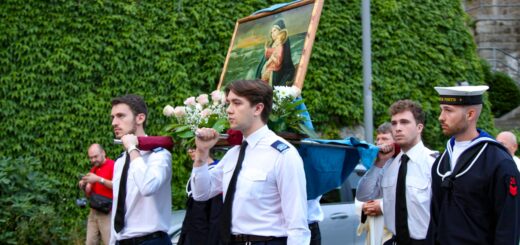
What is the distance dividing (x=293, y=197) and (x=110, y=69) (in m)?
8.71

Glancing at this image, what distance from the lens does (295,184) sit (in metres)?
4.72

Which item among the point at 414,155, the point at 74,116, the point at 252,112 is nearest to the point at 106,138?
the point at 74,116

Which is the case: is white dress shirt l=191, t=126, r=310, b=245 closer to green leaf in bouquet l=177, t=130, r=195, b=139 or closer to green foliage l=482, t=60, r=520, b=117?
green leaf in bouquet l=177, t=130, r=195, b=139

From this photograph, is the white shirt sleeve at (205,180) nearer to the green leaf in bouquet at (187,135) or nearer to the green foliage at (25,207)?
the green leaf in bouquet at (187,135)

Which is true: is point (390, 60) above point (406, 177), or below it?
above

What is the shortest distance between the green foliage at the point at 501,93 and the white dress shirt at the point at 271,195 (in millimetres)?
15505

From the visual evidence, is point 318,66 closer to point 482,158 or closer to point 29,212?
point 29,212

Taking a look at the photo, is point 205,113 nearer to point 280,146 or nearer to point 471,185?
point 280,146

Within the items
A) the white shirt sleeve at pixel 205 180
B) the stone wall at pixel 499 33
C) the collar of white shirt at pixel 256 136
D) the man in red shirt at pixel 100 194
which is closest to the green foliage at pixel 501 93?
the stone wall at pixel 499 33

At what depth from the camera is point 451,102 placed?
17.3ft

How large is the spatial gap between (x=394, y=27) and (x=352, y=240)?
6775 mm

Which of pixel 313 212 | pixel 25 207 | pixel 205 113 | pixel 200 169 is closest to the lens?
pixel 200 169

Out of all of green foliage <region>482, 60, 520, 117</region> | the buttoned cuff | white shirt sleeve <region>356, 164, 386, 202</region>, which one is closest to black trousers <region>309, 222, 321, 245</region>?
white shirt sleeve <region>356, 164, 386, 202</region>

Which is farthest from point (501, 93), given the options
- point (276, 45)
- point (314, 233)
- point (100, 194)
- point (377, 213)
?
point (314, 233)
